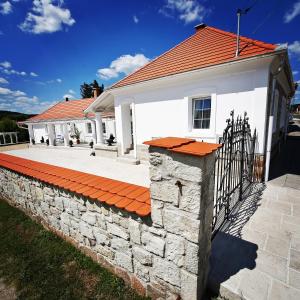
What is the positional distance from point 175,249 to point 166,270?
35 centimetres

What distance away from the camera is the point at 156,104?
24.3 feet

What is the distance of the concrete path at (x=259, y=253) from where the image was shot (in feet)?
6.12

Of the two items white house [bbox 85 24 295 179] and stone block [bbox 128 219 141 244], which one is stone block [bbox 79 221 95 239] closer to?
stone block [bbox 128 219 141 244]

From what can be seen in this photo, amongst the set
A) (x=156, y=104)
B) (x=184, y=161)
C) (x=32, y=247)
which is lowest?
(x=32, y=247)

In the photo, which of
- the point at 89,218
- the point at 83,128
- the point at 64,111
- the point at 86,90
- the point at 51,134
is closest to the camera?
the point at 89,218

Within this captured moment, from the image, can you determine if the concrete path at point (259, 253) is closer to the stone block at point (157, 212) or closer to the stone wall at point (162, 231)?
the stone wall at point (162, 231)

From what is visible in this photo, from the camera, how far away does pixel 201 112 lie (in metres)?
6.38

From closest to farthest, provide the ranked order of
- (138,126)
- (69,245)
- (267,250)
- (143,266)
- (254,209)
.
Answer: (143,266) → (267,250) → (69,245) → (254,209) → (138,126)

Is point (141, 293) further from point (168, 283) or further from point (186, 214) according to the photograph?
point (186, 214)

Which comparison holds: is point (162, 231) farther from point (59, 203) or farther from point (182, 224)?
point (59, 203)

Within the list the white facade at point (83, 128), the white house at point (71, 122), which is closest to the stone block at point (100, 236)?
the white house at point (71, 122)

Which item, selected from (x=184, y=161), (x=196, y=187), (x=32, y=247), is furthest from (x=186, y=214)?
(x=32, y=247)

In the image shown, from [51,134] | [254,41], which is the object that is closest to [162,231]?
[254,41]

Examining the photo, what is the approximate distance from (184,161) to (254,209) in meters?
2.95
